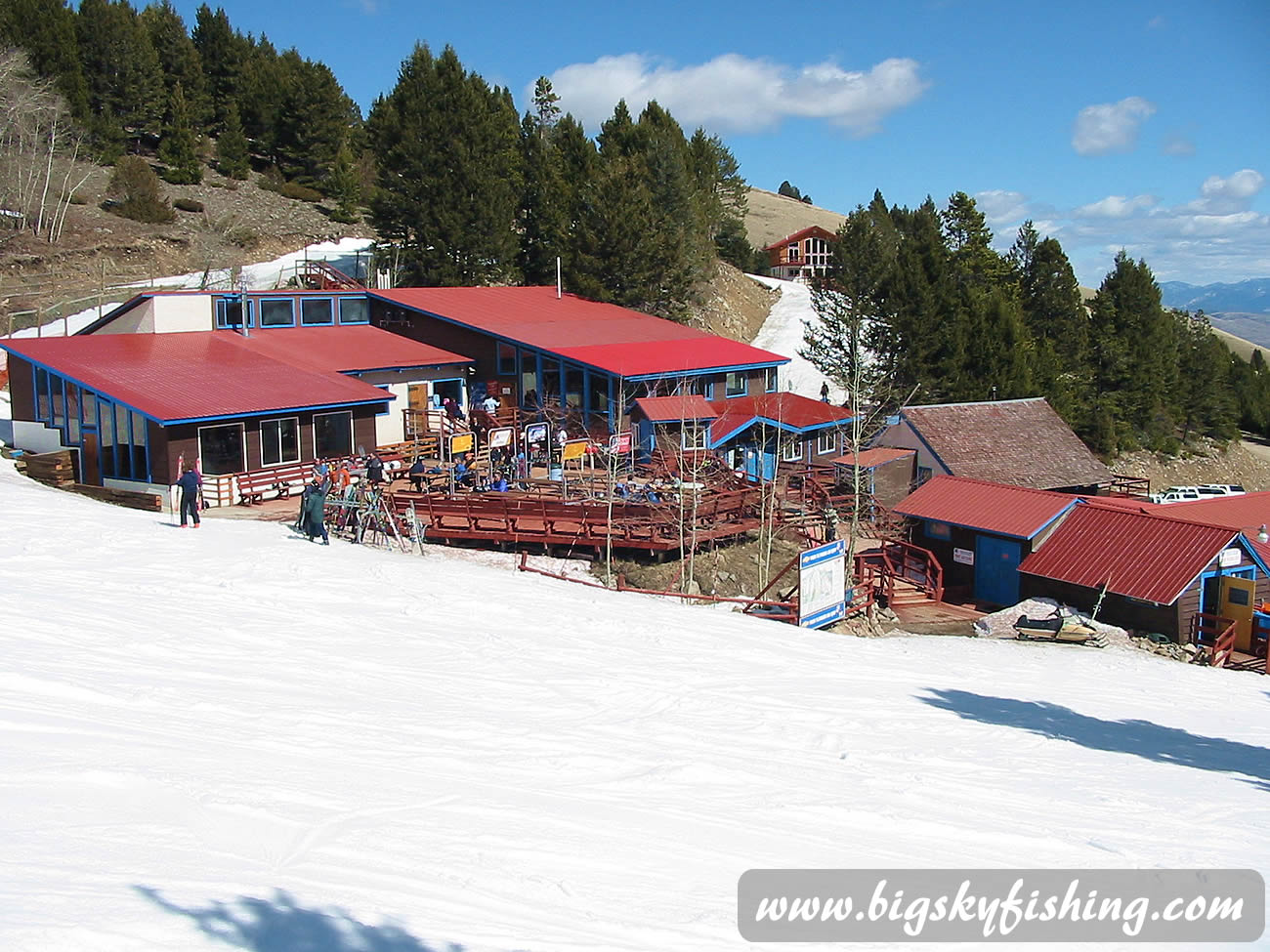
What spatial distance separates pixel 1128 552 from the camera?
2841 cm

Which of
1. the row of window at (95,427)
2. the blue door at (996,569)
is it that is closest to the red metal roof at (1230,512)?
the blue door at (996,569)

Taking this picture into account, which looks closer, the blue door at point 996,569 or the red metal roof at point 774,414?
the blue door at point 996,569

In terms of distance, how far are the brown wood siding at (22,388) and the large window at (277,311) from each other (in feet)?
31.3

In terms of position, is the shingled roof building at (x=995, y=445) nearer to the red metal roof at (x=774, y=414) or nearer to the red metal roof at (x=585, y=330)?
the red metal roof at (x=774, y=414)

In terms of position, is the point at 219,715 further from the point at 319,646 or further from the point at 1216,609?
the point at 1216,609

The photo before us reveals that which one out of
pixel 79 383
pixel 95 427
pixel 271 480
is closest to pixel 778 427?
pixel 271 480

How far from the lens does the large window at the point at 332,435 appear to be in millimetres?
31734

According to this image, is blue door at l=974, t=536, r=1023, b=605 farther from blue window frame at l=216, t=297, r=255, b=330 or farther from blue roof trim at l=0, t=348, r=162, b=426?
blue window frame at l=216, t=297, r=255, b=330

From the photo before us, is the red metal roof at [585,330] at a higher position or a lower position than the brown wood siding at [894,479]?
higher

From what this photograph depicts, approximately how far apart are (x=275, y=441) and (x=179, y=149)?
54.8 metres

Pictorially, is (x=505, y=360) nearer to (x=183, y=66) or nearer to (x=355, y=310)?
(x=355, y=310)

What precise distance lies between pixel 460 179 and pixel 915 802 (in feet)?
160

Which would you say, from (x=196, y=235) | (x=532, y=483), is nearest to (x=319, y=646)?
(x=532, y=483)

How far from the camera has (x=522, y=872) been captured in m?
7.46
